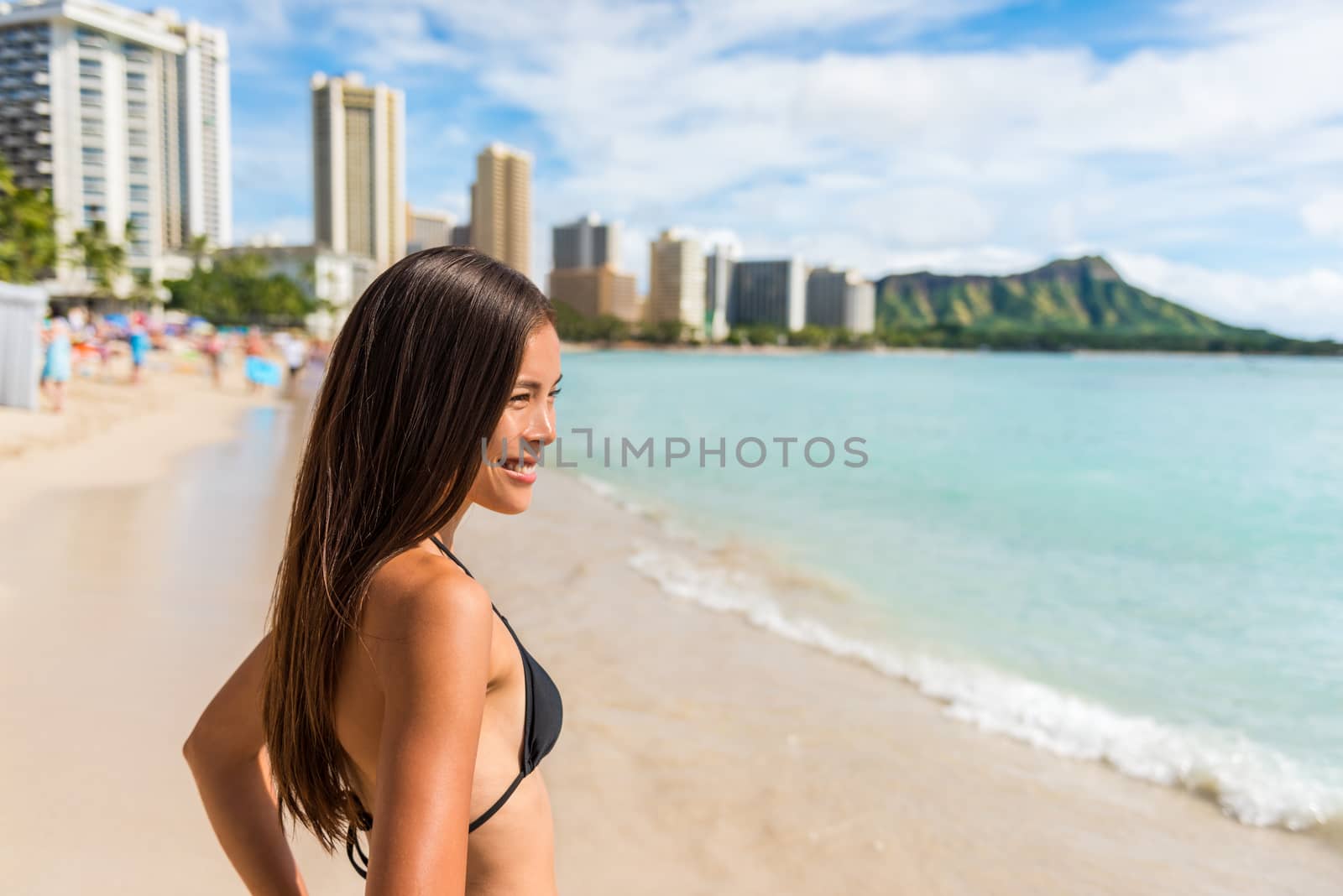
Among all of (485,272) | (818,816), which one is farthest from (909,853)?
(485,272)

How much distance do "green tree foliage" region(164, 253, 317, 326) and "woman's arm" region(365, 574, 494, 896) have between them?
293 ft

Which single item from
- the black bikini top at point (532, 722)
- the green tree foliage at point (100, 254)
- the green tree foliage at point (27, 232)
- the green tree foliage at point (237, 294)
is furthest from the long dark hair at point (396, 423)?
the green tree foliage at point (237, 294)

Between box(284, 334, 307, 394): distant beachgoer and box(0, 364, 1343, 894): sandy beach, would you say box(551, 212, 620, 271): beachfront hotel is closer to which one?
box(284, 334, 307, 394): distant beachgoer

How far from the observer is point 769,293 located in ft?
537

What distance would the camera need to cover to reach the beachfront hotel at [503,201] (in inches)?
4144

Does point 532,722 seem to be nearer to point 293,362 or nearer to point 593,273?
point 293,362

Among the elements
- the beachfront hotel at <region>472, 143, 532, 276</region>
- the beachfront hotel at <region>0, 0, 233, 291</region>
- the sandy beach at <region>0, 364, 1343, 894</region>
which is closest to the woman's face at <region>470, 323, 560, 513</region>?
the sandy beach at <region>0, 364, 1343, 894</region>

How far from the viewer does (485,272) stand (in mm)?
1080

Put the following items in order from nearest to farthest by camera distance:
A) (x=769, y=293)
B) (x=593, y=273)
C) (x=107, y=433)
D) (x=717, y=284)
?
(x=107, y=433) → (x=593, y=273) → (x=717, y=284) → (x=769, y=293)

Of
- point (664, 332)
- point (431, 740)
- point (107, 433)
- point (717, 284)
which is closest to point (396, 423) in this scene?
point (431, 740)

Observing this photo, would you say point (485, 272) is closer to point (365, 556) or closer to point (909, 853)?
point (365, 556)

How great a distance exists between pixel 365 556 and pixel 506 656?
0.20 m

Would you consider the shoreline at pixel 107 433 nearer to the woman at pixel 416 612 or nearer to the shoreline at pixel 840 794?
the shoreline at pixel 840 794

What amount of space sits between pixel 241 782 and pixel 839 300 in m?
170
